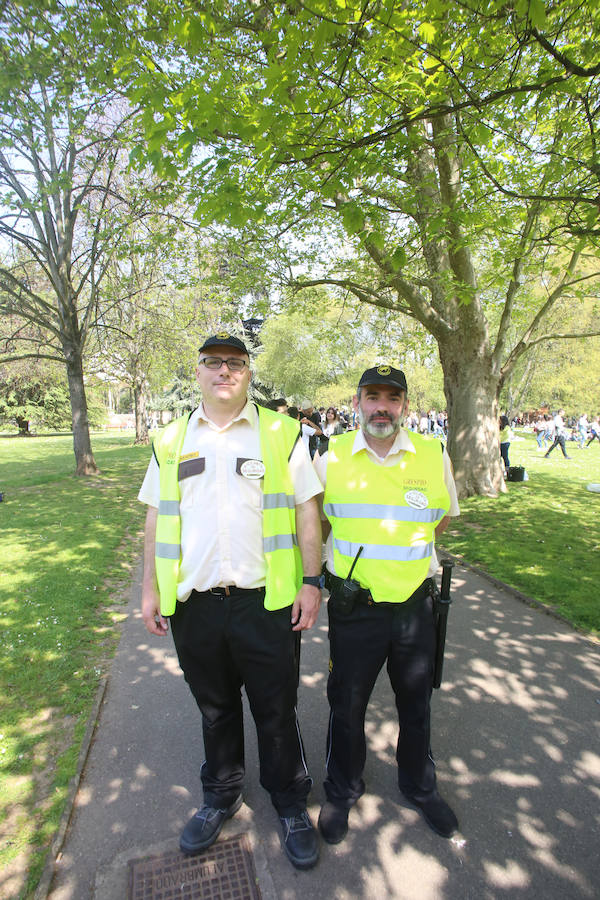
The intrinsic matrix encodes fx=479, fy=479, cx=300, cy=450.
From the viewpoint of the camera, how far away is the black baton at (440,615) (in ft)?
8.39

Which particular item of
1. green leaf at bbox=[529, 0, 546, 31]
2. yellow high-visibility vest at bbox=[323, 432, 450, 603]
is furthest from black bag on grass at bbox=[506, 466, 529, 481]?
yellow high-visibility vest at bbox=[323, 432, 450, 603]

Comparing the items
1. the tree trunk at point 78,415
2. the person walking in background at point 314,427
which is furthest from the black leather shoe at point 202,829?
the tree trunk at point 78,415

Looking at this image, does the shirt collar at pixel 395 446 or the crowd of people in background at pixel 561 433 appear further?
the crowd of people in background at pixel 561 433

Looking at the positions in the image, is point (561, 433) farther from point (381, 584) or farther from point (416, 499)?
point (381, 584)

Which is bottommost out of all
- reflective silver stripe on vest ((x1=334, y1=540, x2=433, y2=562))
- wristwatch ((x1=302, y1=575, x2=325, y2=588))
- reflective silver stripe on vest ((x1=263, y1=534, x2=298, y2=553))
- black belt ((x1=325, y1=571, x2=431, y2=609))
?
black belt ((x1=325, y1=571, x2=431, y2=609))

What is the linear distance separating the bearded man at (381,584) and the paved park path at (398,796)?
19 centimetres

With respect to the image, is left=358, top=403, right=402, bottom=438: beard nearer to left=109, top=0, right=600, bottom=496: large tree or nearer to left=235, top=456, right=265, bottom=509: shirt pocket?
left=235, top=456, right=265, bottom=509: shirt pocket

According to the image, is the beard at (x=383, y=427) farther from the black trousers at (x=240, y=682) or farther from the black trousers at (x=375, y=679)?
the black trousers at (x=240, y=682)

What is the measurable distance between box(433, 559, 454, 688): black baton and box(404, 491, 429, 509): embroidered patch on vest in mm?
401

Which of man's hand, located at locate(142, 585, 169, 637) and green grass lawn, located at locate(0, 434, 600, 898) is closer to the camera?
man's hand, located at locate(142, 585, 169, 637)

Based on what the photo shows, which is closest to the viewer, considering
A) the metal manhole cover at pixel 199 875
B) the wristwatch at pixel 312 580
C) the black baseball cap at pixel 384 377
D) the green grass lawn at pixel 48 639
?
the metal manhole cover at pixel 199 875

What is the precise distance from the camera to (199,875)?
7.37ft

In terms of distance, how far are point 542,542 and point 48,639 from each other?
22.6ft

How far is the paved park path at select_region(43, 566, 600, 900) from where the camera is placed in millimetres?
2221
